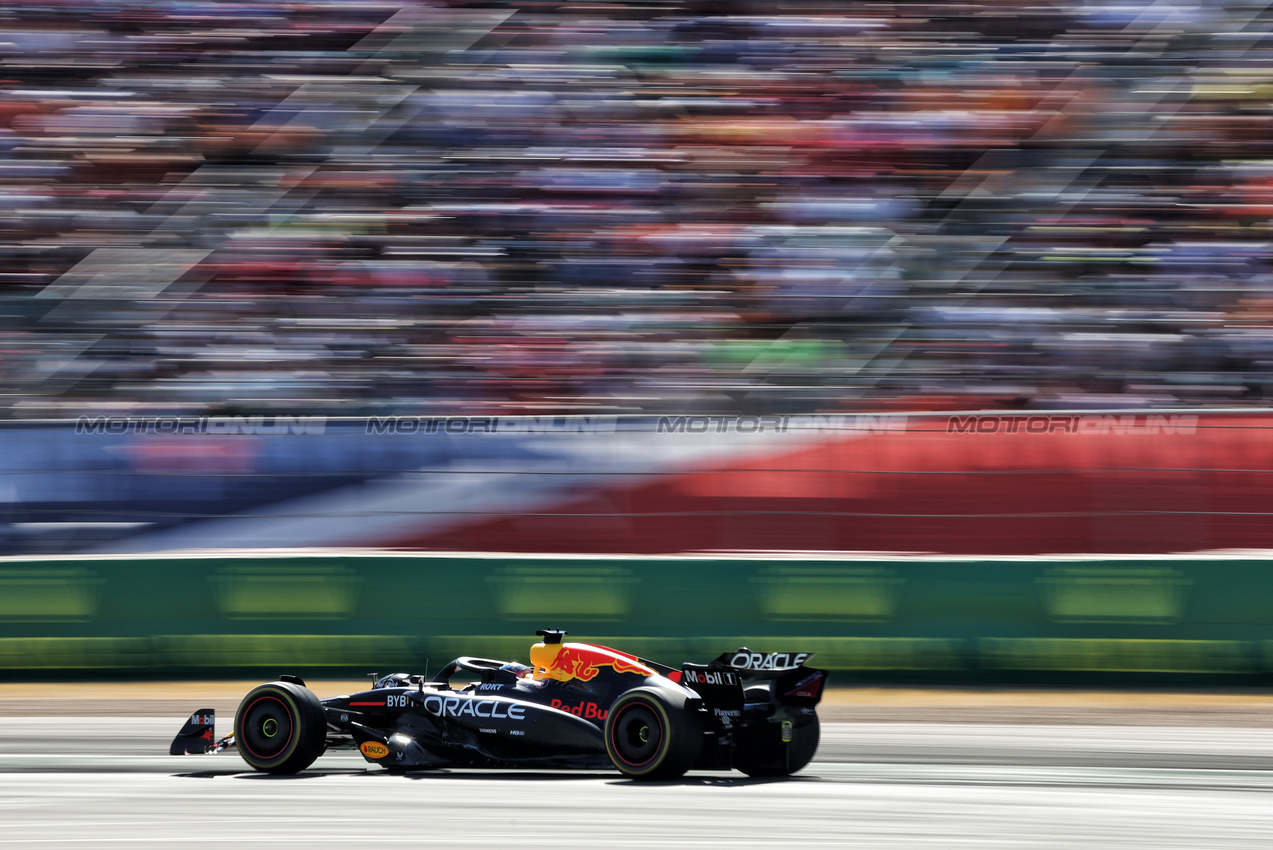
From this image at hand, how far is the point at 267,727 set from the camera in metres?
6.13

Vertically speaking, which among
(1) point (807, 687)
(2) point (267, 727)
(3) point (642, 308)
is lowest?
(2) point (267, 727)

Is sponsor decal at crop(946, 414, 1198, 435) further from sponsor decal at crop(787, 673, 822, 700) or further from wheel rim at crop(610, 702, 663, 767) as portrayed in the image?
wheel rim at crop(610, 702, 663, 767)

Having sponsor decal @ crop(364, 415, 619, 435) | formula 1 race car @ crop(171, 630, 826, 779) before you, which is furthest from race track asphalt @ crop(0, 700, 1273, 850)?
sponsor decal @ crop(364, 415, 619, 435)

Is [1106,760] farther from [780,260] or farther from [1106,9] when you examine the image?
[1106,9]

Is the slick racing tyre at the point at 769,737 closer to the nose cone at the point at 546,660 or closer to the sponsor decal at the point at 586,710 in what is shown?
the sponsor decal at the point at 586,710

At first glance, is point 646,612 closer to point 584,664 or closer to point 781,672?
point 584,664

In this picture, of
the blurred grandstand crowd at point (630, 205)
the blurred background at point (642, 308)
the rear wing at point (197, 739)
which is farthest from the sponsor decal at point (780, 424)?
the rear wing at point (197, 739)

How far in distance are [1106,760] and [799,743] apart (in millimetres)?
1572

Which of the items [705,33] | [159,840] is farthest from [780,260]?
[159,840]

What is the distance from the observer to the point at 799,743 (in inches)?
241

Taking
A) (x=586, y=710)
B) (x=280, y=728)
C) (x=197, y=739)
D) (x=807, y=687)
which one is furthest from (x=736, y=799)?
(x=197, y=739)

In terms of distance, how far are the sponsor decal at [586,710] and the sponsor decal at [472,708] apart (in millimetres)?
175

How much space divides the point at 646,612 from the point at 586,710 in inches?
137

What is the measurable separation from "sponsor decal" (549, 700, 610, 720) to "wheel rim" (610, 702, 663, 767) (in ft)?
0.53
